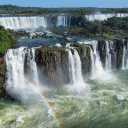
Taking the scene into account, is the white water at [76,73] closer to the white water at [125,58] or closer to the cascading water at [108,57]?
the cascading water at [108,57]


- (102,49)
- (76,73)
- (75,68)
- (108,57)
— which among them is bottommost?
(76,73)

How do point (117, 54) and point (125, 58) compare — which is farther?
point (125, 58)

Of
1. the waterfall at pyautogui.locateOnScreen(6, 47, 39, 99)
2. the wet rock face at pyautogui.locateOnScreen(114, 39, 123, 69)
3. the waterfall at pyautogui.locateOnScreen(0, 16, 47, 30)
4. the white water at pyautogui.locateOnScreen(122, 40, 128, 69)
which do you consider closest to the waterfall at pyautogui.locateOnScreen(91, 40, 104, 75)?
the wet rock face at pyautogui.locateOnScreen(114, 39, 123, 69)

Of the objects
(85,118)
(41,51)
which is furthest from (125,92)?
(41,51)

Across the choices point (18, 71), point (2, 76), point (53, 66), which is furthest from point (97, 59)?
point (2, 76)

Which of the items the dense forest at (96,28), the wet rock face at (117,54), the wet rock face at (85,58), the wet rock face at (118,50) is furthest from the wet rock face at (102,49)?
the dense forest at (96,28)

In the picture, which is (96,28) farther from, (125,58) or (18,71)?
(18,71)
